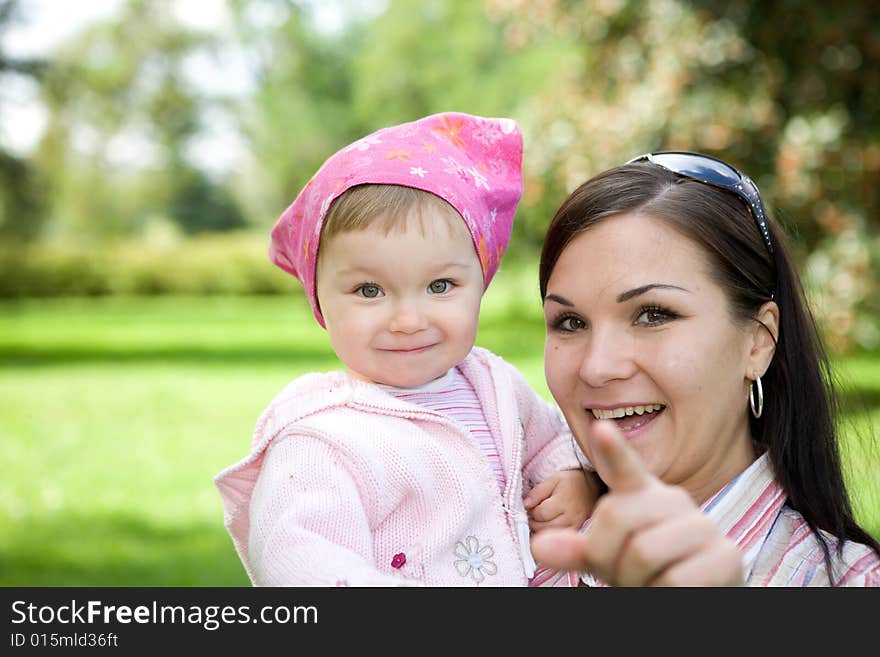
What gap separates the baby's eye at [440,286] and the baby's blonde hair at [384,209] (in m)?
0.12

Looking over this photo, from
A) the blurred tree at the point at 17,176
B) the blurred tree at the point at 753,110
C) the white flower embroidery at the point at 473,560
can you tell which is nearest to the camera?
the white flower embroidery at the point at 473,560

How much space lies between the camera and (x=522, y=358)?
17375 millimetres

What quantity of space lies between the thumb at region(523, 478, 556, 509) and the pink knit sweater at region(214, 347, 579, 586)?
7 centimetres

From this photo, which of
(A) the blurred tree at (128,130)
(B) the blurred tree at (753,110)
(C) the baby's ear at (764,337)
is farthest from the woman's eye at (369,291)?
(A) the blurred tree at (128,130)

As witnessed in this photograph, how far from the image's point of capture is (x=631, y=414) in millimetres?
2217

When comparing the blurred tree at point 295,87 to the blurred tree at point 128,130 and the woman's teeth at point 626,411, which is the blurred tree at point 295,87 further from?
the woman's teeth at point 626,411

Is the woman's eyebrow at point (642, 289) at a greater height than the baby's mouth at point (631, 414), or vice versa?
the woman's eyebrow at point (642, 289)

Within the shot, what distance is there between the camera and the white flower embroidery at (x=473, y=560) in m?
2.17

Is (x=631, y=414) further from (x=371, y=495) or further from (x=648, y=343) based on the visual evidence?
(x=371, y=495)

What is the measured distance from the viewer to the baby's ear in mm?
2320

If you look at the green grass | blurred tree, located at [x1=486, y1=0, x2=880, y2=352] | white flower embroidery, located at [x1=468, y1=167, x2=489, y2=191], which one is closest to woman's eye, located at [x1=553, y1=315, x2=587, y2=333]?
white flower embroidery, located at [x1=468, y1=167, x2=489, y2=191]

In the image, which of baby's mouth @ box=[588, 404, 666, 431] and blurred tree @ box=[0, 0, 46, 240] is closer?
baby's mouth @ box=[588, 404, 666, 431]

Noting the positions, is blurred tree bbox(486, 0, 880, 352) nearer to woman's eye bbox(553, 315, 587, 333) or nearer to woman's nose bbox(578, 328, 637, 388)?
woman's eye bbox(553, 315, 587, 333)

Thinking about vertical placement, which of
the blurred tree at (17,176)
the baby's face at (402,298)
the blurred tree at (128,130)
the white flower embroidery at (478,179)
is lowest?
the baby's face at (402,298)
